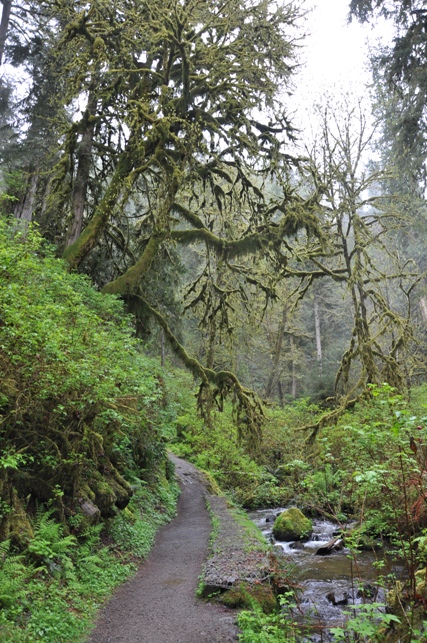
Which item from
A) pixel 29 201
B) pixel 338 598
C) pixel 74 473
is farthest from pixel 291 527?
pixel 29 201

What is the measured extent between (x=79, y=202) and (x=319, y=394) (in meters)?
17.7

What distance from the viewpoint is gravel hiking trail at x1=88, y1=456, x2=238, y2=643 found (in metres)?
5.57

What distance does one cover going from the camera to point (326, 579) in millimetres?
8969

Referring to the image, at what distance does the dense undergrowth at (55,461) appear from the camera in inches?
204

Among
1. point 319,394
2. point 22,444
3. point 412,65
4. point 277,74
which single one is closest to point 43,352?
point 22,444

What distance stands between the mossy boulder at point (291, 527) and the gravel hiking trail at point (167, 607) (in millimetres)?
2876

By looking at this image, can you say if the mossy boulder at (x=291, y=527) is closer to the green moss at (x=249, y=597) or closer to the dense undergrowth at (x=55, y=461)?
the dense undergrowth at (x=55, y=461)

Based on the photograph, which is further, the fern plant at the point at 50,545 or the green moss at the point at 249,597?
the green moss at the point at 249,597

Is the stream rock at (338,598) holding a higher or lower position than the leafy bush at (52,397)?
lower

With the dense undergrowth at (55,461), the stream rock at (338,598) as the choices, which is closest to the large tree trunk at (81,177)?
the dense undergrowth at (55,461)

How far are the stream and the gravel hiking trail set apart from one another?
125cm

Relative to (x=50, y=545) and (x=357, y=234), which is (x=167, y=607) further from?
(x=357, y=234)

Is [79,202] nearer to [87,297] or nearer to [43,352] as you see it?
[87,297]

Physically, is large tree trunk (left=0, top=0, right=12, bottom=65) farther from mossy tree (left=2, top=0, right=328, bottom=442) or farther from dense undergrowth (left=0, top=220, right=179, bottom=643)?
dense undergrowth (left=0, top=220, right=179, bottom=643)
